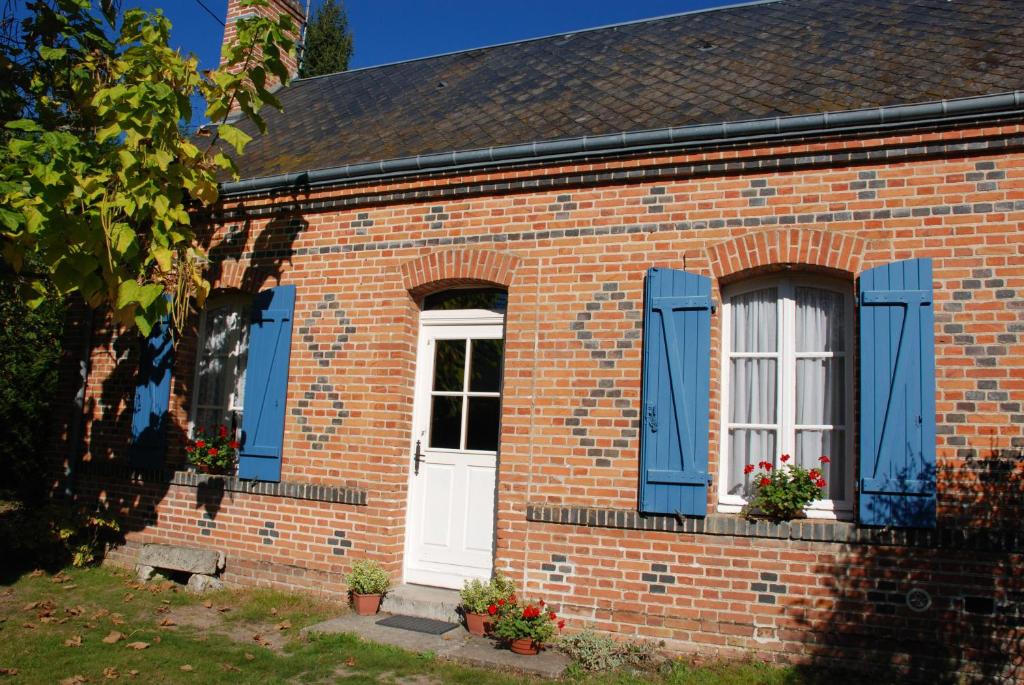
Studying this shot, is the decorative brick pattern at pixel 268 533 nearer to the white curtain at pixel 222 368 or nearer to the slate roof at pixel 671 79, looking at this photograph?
the white curtain at pixel 222 368

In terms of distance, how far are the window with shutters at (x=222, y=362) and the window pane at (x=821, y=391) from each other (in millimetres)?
5644

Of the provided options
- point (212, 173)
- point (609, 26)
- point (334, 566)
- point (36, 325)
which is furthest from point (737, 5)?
point (36, 325)

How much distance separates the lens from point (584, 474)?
21.4 ft

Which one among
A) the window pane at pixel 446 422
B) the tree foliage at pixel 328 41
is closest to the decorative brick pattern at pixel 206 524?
the window pane at pixel 446 422

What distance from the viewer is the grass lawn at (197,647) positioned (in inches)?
217

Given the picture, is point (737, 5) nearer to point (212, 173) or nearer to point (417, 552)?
point (212, 173)

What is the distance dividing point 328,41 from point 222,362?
84.8ft

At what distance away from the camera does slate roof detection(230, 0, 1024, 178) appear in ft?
21.5

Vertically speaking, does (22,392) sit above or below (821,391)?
below

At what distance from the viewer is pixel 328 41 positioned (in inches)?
1232

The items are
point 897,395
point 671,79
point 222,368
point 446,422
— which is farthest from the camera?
point 222,368

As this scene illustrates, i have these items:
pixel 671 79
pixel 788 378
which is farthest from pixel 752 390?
pixel 671 79

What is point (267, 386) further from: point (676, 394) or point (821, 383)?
point (821, 383)

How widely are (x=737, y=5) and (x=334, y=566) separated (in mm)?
7765
